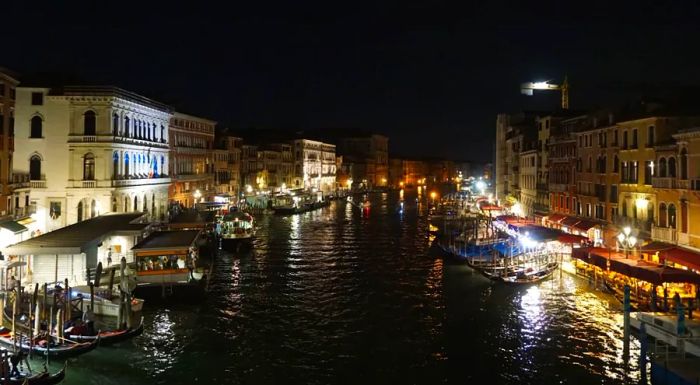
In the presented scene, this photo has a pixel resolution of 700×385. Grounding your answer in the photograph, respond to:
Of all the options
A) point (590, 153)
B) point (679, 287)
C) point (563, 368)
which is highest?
point (590, 153)

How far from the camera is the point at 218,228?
171 feet

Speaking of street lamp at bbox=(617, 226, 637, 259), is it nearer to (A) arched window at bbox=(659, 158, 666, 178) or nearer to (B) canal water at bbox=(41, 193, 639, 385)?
(B) canal water at bbox=(41, 193, 639, 385)

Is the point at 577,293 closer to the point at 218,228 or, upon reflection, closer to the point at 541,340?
the point at 541,340

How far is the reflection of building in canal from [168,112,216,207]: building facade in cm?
2518

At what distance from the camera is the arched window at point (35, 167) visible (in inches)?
1462

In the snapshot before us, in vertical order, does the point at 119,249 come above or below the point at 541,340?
above

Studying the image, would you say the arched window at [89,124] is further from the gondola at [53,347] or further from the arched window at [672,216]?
the arched window at [672,216]

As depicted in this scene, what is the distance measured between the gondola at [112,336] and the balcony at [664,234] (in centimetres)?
2532

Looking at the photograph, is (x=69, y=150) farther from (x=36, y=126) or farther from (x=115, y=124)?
(x=115, y=124)

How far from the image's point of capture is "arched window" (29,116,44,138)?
37219 mm

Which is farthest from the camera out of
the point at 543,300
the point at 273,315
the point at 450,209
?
the point at 450,209

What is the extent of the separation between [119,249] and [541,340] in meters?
24.3

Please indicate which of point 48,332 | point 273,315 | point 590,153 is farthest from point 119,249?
point 590,153

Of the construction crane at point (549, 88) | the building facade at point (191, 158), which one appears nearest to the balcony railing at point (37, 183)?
the building facade at point (191, 158)
